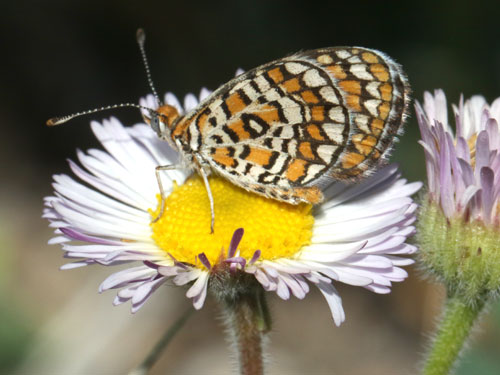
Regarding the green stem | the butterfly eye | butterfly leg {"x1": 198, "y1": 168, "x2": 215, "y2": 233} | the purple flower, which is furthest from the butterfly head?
the purple flower

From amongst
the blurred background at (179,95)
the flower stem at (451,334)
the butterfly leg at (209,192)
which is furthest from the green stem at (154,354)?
the blurred background at (179,95)

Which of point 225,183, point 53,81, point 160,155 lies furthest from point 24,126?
point 225,183

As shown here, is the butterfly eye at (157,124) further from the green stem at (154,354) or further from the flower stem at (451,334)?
the flower stem at (451,334)

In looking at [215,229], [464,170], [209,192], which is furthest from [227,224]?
[464,170]

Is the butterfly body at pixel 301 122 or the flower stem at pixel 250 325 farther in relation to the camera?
the butterfly body at pixel 301 122

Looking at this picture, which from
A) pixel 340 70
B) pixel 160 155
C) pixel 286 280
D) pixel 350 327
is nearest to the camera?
pixel 286 280

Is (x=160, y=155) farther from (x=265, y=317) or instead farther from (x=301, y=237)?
(x=265, y=317)
